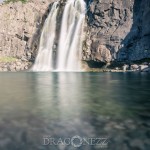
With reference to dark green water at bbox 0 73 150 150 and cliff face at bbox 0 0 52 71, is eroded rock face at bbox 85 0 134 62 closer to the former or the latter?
cliff face at bbox 0 0 52 71

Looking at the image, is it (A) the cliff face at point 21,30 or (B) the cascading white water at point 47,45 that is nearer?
(B) the cascading white water at point 47,45

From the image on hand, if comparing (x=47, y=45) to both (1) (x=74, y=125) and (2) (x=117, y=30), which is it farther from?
(1) (x=74, y=125)

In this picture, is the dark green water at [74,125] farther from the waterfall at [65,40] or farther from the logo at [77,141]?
the waterfall at [65,40]

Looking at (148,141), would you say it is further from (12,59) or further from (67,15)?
(12,59)

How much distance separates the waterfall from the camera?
82500 mm

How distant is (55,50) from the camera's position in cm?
8594

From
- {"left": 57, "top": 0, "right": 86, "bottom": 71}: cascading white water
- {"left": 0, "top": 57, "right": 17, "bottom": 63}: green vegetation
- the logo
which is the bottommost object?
the logo

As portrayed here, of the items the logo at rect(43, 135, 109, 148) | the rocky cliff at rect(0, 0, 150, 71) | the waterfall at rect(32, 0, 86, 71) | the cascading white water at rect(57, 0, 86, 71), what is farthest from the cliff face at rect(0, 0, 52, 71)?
the logo at rect(43, 135, 109, 148)

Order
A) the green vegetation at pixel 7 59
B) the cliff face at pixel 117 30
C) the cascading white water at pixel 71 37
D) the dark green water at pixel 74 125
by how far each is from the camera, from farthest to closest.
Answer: the green vegetation at pixel 7 59
the cascading white water at pixel 71 37
the cliff face at pixel 117 30
the dark green water at pixel 74 125

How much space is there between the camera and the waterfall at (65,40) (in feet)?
271

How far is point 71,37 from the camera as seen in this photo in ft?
275

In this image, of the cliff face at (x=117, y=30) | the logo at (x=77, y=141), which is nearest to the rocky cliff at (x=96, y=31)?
the cliff face at (x=117, y=30)

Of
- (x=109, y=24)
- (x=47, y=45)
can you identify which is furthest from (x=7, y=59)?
(x=109, y=24)

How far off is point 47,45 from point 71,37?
10.4m
